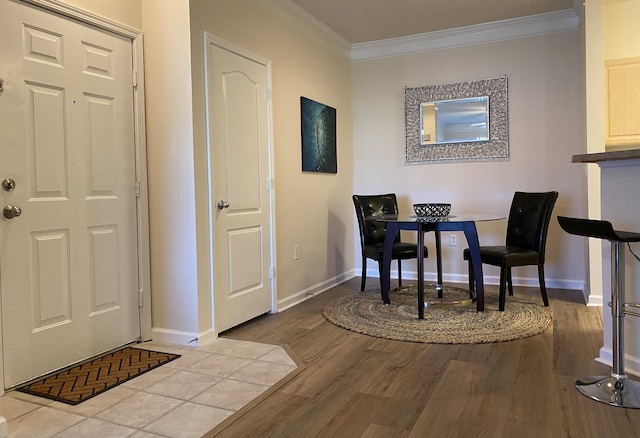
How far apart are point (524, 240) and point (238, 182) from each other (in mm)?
2244

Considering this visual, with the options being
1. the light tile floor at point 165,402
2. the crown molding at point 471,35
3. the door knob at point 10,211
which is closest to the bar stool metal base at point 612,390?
the light tile floor at point 165,402

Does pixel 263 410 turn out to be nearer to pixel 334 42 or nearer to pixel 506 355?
pixel 506 355

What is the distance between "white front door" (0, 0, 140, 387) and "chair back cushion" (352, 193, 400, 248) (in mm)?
1866

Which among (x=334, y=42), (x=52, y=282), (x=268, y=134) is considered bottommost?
(x=52, y=282)

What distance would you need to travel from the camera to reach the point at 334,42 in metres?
4.68

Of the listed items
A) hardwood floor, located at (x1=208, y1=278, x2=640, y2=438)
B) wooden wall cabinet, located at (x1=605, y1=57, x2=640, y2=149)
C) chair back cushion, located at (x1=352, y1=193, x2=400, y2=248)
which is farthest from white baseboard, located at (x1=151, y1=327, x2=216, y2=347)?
wooden wall cabinet, located at (x1=605, y1=57, x2=640, y2=149)

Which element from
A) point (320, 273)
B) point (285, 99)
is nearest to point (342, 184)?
point (320, 273)

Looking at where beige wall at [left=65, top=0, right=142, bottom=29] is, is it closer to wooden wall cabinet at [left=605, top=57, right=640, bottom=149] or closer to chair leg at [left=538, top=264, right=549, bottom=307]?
chair leg at [left=538, top=264, right=549, bottom=307]

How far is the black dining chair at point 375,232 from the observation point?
385cm

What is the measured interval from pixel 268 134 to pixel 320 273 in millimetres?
1463

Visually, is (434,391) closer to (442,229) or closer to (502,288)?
(442,229)

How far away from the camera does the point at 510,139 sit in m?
4.50

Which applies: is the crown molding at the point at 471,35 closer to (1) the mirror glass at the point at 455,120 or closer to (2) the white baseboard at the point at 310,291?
(1) the mirror glass at the point at 455,120

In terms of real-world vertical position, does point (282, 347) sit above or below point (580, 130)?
below
